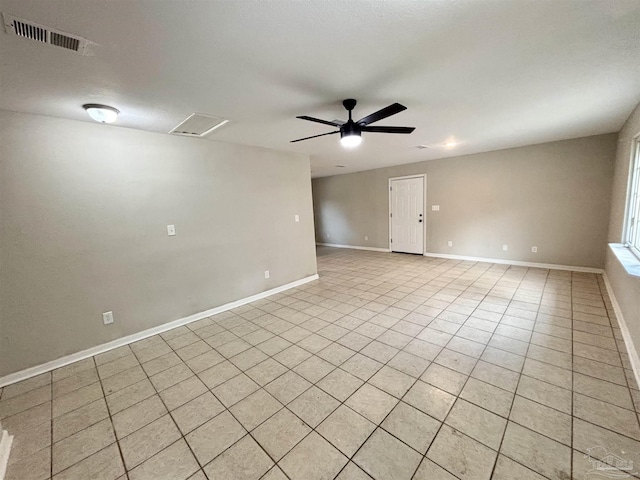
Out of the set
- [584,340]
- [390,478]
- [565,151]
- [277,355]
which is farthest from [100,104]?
[565,151]

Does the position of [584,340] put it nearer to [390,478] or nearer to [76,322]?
[390,478]

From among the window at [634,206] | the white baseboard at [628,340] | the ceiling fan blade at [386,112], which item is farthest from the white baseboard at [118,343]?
the window at [634,206]

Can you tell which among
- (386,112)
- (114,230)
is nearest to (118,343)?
(114,230)

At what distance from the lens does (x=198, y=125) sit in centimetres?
278

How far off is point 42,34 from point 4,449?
241 centimetres

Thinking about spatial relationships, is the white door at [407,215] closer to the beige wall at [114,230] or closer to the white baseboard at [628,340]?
the white baseboard at [628,340]

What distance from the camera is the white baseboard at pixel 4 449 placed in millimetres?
1461

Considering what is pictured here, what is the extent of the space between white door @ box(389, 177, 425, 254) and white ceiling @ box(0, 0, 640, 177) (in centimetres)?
342

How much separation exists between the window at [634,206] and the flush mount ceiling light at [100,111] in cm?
533

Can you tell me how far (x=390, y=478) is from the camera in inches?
51.7

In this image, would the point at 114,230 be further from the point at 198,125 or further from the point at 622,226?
the point at 622,226

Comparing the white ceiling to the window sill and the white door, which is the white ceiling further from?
the white door

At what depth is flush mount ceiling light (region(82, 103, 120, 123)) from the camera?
215cm

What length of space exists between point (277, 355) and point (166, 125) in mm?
2678
